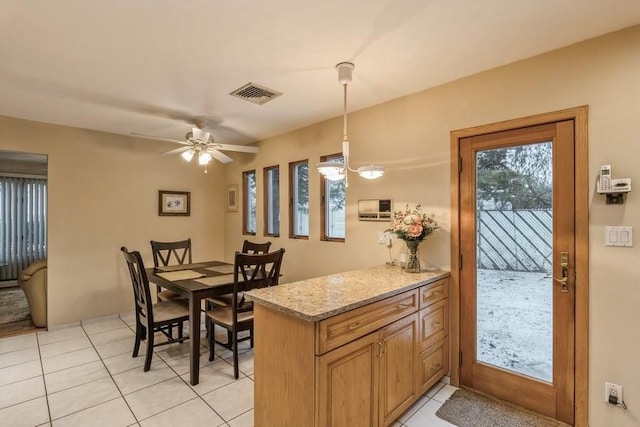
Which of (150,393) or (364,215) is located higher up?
(364,215)

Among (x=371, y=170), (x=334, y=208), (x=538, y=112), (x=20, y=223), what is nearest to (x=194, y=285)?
(x=334, y=208)

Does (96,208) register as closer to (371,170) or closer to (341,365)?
(371,170)

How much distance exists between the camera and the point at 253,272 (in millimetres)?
2678

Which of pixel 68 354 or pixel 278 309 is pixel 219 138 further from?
pixel 278 309

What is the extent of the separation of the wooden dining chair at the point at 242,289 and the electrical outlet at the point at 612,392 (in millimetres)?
2378

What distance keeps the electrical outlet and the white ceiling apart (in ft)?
7.13

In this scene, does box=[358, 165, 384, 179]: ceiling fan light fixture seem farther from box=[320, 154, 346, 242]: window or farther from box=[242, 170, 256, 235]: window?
box=[242, 170, 256, 235]: window

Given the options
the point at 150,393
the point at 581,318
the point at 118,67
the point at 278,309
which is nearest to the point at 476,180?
the point at 581,318

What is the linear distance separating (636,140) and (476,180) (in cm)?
92

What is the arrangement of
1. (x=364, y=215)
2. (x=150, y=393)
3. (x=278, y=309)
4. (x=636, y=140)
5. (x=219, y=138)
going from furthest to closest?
1. (x=219, y=138)
2. (x=364, y=215)
3. (x=150, y=393)
4. (x=636, y=140)
5. (x=278, y=309)

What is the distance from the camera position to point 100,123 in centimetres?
379

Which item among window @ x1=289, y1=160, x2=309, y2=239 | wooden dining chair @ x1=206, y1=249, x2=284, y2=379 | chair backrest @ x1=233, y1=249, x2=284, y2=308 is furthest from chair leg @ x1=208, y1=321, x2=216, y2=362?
window @ x1=289, y1=160, x2=309, y2=239

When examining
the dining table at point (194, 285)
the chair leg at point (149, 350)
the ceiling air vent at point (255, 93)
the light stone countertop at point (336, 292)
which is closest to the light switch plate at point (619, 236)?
the light stone countertop at point (336, 292)

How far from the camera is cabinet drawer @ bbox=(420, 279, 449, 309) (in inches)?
92.4
